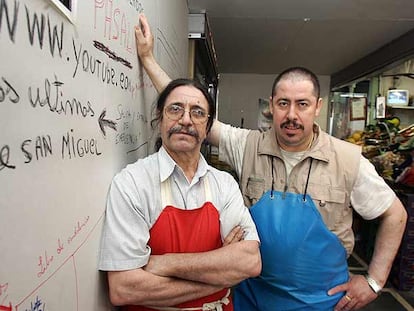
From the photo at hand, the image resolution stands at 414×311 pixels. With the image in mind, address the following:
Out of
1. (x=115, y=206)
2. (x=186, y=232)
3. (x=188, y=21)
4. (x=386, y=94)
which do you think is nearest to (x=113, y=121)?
(x=115, y=206)

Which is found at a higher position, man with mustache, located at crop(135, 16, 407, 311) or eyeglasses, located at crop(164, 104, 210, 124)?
eyeglasses, located at crop(164, 104, 210, 124)

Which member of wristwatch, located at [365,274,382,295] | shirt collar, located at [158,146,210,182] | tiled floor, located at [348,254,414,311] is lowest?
tiled floor, located at [348,254,414,311]

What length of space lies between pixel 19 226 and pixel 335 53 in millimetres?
4477

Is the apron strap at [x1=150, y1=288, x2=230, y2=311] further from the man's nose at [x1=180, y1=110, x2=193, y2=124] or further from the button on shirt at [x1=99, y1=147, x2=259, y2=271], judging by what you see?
the man's nose at [x1=180, y1=110, x2=193, y2=124]

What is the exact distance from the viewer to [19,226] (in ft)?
1.75

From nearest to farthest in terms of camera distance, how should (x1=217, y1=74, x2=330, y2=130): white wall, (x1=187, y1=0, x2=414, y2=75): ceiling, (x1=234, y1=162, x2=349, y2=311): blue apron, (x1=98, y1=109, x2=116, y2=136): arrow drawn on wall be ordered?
(x1=98, y1=109, x2=116, y2=136): arrow drawn on wall, (x1=234, y1=162, x2=349, y2=311): blue apron, (x1=187, y1=0, x2=414, y2=75): ceiling, (x1=217, y1=74, x2=330, y2=130): white wall

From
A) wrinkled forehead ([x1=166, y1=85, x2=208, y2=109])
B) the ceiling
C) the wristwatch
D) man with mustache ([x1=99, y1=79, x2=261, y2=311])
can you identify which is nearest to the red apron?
man with mustache ([x1=99, y1=79, x2=261, y2=311])

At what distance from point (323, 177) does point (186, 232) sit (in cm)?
65

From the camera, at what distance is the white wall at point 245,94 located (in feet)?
19.2

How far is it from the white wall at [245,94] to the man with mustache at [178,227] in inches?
185

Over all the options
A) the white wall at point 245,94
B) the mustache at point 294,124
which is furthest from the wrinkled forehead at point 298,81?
the white wall at point 245,94

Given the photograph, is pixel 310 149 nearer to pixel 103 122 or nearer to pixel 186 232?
pixel 186 232

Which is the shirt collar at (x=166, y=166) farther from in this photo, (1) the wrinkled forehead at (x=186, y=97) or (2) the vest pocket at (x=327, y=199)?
(2) the vest pocket at (x=327, y=199)

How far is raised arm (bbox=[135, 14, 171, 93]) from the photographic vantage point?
123 centimetres
